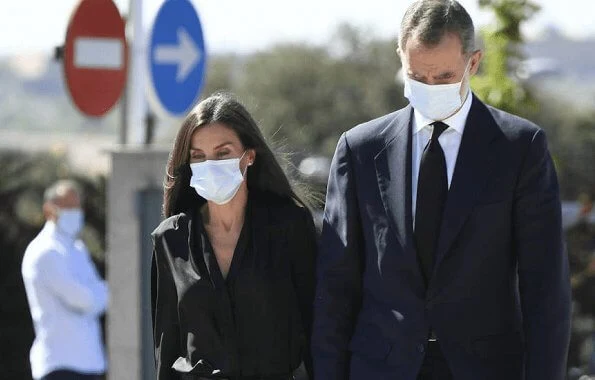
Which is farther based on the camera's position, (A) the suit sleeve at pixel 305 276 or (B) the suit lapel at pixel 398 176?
(A) the suit sleeve at pixel 305 276

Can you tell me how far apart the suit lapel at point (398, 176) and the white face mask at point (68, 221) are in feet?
17.6

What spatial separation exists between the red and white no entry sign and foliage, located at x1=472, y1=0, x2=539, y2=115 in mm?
2328

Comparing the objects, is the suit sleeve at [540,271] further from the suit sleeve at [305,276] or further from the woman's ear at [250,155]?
the woman's ear at [250,155]

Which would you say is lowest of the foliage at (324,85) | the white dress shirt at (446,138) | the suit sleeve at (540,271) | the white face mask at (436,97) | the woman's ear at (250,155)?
the foliage at (324,85)

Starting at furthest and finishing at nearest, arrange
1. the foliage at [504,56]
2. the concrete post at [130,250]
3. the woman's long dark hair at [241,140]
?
the foliage at [504,56] < the concrete post at [130,250] < the woman's long dark hair at [241,140]

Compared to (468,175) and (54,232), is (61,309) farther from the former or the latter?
(468,175)

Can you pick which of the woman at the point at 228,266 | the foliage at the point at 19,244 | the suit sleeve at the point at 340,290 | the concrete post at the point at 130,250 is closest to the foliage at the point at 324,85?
the foliage at the point at 19,244

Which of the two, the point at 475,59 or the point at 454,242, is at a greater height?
the point at 475,59

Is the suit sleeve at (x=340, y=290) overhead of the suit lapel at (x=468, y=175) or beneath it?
beneath

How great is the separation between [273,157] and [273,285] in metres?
0.52

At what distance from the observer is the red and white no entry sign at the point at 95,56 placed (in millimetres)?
9414

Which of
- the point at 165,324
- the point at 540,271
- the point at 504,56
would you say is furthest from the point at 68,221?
the point at 540,271

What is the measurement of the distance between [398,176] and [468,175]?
21 cm

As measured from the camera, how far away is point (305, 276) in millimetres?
4766
